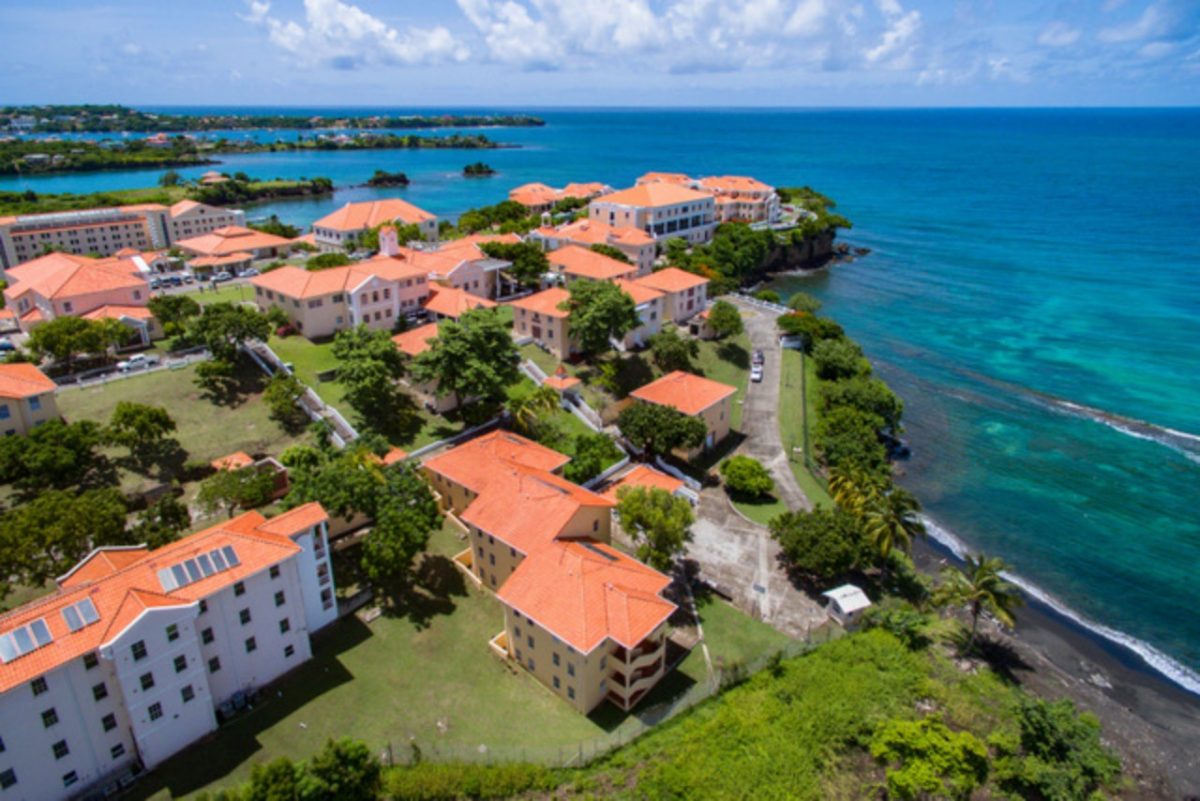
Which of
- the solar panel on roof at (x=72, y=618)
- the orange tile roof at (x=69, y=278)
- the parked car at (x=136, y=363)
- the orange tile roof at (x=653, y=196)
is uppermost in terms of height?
the orange tile roof at (x=653, y=196)

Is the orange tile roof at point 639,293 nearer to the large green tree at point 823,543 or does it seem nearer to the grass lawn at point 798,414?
the grass lawn at point 798,414

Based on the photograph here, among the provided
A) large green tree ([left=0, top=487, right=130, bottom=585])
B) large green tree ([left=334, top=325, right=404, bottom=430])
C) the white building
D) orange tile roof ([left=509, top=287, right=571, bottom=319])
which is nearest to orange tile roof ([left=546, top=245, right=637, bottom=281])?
orange tile roof ([left=509, top=287, right=571, bottom=319])

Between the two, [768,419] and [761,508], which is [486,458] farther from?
[768,419]

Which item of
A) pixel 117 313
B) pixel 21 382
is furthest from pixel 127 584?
pixel 117 313

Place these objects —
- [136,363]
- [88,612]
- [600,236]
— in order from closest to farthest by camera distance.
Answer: [88,612] < [136,363] < [600,236]

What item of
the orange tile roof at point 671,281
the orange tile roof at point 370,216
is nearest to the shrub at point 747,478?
the orange tile roof at point 671,281

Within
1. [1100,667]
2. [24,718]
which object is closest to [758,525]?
[1100,667]
